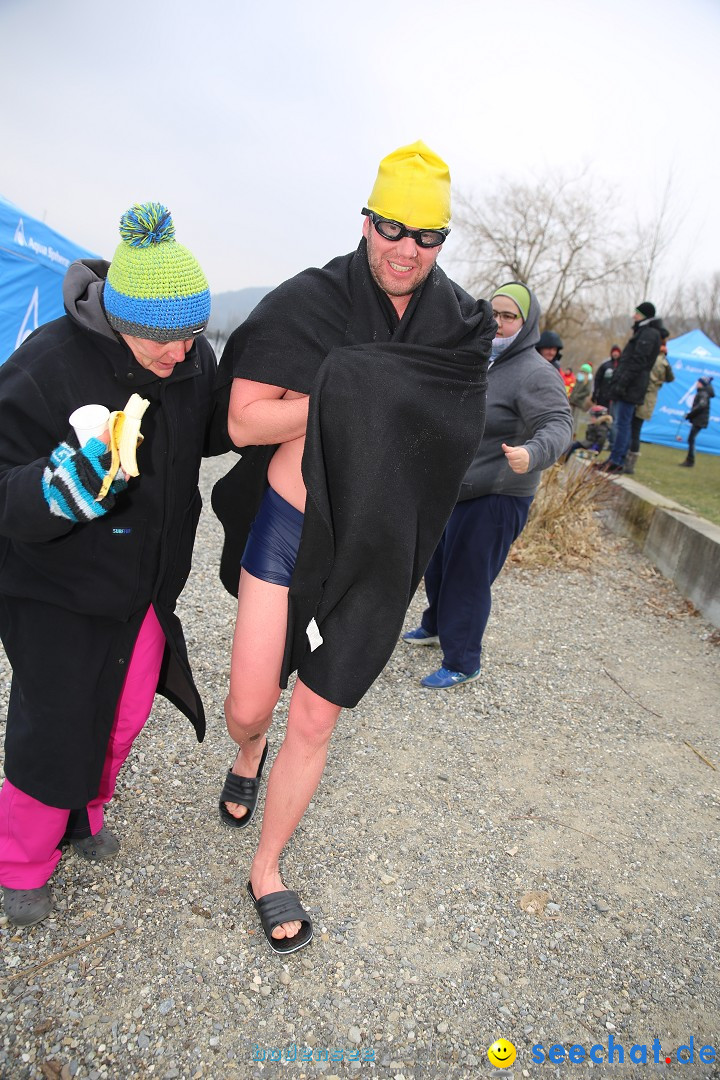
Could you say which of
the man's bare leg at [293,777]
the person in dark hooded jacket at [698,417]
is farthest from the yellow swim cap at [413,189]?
the person in dark hooded jacket at [698,417]

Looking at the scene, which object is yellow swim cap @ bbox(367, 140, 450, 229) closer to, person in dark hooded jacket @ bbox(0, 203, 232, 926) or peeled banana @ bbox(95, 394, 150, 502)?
person in dark hooded jacket @ bbox(0, 203, 232, 926)

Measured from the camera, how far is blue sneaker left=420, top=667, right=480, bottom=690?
3936mm

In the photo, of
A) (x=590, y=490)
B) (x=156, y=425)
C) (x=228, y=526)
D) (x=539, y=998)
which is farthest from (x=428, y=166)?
(x=590, y=490)

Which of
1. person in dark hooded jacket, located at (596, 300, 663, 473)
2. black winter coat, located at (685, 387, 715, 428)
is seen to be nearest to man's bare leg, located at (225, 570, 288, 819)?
person in dark hooded jacket, located at (596, 300, 663, 473)

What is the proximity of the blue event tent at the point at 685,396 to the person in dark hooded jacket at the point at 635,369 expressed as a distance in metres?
6.82

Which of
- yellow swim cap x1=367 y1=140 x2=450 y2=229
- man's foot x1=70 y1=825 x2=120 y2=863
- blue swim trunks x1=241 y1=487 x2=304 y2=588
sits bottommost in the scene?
man's foot x1=70 y1=825 x2=120 y2=863

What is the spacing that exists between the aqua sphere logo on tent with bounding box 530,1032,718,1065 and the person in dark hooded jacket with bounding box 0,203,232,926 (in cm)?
148

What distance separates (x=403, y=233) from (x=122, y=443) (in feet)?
3.00

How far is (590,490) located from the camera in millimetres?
7176

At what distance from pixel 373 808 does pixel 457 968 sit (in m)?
0.75

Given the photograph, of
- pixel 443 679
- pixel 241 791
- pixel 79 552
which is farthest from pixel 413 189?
pixel 443 679

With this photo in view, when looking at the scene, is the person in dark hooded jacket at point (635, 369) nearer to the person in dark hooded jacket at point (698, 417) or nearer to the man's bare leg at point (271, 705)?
the person in dark hooded jacket at point (698, 417)

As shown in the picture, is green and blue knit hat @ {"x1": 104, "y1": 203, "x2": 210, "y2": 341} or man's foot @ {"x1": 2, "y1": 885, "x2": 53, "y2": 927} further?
man's foot @ {"x1": 2, "y1": 885, "x2": 53, "y2": 927}

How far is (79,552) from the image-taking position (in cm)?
186
